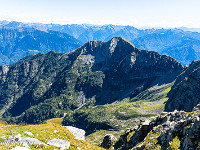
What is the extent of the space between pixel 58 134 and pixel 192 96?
19882cm

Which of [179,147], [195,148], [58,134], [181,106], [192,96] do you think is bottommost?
[181,106]

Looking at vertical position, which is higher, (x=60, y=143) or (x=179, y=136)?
(x=179, y=136)

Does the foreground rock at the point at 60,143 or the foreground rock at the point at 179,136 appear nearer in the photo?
the foreground rock at the point at 179,136

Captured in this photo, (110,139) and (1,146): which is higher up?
(1,146)

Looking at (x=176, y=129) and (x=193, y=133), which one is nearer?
(x=193, y=133)

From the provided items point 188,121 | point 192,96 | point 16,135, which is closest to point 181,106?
point 192,96

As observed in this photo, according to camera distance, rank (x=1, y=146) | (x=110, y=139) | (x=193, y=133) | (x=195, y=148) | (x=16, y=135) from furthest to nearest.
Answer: (x=110, y=139) < (x=16, y=135) < (x=1, y=146) < (x=193, y=133) < (x=195, y=148)

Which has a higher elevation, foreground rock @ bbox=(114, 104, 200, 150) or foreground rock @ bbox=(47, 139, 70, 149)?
foreground rock @ bbox=(114, 104, 200, 150)

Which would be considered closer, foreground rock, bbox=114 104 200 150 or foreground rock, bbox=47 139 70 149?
foreground rock, bbox=114 104 200 150

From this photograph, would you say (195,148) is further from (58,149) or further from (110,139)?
(110,139)

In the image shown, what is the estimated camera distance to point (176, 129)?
28422 mm

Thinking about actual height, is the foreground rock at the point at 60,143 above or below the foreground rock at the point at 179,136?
below

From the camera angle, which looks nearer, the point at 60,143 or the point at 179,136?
the point at 179,136

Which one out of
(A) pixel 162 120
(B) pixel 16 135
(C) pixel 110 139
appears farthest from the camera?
(C) pixel 110 139
